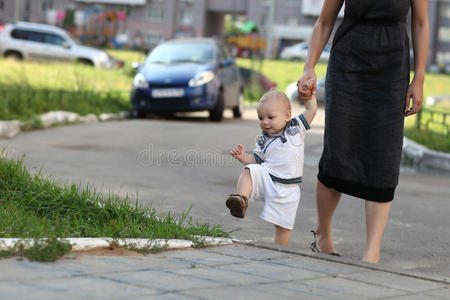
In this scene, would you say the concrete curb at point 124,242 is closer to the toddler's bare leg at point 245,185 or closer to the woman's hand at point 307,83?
the toddler's bare leg at point 245,185

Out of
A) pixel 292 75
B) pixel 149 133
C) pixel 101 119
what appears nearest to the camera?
pixel 149 133

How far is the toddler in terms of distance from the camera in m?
4.98

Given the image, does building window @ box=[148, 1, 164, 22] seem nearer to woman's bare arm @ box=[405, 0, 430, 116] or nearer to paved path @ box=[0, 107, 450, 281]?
paved path @ box=[0, 107, 450, 281]

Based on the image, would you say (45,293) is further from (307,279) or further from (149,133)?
(149,133)

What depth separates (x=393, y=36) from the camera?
15.6 feet

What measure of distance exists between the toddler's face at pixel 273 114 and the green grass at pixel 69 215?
0.66 meters

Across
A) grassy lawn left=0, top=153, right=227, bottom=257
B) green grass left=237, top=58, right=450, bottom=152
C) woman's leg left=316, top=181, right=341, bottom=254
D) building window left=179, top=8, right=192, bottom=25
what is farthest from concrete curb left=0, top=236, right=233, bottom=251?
building window left=179, top=8, right=192, bottom=25

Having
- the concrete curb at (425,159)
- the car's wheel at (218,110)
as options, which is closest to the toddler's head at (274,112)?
the concrete curb at (425,159)

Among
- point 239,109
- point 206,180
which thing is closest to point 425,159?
point 206,180

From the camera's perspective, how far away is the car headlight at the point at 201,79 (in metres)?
16.4

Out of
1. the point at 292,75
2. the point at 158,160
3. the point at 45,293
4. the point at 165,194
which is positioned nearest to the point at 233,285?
the point at 45,293

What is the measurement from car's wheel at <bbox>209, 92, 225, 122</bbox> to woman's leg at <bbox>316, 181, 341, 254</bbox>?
12013mm

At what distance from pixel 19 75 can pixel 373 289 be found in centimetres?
1596

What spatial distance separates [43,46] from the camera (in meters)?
33.0
